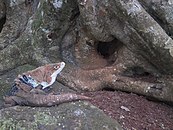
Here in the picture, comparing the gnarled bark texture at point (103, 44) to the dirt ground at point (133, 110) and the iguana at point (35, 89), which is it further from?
the iguana at point (35, 89)

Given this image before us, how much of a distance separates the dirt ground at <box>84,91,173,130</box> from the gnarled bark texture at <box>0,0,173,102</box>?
92 millimetres

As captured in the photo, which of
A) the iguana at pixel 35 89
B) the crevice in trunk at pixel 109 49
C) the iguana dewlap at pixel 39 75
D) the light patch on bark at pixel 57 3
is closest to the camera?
the iguana at pixel 35 89

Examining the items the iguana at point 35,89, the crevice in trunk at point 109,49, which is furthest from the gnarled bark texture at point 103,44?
the iguana at point 35,89

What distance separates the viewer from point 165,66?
3205 mm

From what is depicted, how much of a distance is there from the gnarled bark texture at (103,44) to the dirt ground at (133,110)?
92mm

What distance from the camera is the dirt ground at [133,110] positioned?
9.80 ft

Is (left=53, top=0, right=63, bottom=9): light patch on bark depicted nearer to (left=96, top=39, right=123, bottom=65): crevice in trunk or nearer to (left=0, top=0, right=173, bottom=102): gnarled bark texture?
(left=0, top=0, right=173, bottom=102): gnarled bark texture

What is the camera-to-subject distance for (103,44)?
371 cm

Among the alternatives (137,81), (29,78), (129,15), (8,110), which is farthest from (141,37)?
(8,110)

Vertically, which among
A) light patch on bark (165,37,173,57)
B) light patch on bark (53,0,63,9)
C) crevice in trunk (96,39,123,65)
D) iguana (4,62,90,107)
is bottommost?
iguana (4,62,90,107)

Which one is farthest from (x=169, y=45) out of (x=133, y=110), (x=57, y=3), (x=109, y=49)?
(x=57, y=3)

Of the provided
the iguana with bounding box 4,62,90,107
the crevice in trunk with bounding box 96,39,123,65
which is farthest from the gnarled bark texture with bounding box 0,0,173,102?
the iguana with bounding box 4,62,90,107

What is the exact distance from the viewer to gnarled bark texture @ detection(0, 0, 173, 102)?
124 inches

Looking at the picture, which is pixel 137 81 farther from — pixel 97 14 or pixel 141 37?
pixel 97 14
